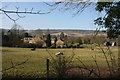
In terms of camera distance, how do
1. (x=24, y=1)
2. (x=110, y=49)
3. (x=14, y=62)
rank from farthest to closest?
(x=14, y=62), (x=110, y=49), (x=24, y=1)

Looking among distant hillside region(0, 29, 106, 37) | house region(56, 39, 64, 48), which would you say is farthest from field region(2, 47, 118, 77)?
distant hillside region(0, 29, 106, 37)

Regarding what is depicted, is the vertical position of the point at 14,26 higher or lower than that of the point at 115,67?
higher

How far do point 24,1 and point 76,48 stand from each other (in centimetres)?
143

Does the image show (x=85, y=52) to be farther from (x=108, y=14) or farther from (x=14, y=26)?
(x=14, y=26)

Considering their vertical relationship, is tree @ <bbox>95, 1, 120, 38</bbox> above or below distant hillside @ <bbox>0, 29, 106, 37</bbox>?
above


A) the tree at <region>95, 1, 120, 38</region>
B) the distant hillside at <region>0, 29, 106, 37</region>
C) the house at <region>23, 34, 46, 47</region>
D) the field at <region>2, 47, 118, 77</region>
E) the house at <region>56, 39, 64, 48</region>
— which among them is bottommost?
the field at <region>2, 47, 118, 77</region>

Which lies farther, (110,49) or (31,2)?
(110,49)

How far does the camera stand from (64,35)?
9.89 ft

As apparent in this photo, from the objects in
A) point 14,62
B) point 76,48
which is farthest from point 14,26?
point 76,48

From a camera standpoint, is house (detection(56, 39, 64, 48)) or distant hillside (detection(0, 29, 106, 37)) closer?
distant hillside (detection(0, 29, 106, 37))

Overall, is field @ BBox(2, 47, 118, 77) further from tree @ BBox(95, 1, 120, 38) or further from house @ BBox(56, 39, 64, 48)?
tree @ BBox(95, 1, 120, 38)

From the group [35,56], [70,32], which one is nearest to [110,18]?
[70,32]

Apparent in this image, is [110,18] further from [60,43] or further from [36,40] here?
[36,40]

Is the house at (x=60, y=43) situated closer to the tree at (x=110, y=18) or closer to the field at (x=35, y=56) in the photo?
the field at (x=35, y=56)
